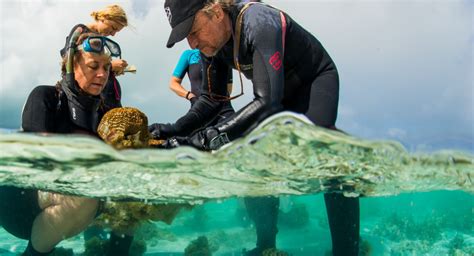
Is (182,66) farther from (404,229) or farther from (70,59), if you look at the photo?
(404,229)

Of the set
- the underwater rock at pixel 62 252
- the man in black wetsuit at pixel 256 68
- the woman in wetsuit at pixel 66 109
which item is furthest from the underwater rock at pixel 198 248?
the man in black wetsuit at pixel 256 68

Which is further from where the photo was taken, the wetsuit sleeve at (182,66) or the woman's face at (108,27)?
the wetsuit sleeve at (182,66)

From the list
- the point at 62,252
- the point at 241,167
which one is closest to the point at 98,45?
the point at 241,167

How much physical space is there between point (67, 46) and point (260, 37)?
2.86 metres

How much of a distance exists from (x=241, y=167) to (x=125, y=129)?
1975mm

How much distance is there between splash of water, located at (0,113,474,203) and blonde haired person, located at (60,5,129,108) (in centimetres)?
125

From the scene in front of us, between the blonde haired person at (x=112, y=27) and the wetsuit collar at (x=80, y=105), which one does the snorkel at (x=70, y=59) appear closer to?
the wetsuit collar at (x=80, y=105)

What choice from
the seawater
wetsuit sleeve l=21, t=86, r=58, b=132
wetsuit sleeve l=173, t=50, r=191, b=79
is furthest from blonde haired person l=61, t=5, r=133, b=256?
wetsuit sleeve l=173, t=50, r=191, b=79

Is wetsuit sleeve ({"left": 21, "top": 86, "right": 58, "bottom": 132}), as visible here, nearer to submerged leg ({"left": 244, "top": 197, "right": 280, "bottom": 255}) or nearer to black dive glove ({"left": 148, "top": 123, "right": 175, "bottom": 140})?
black dive glove ({"left": 148, "top": 123, "right": 175, "bottom": 140})

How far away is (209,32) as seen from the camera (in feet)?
12.5

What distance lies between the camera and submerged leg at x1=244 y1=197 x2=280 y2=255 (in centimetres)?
775

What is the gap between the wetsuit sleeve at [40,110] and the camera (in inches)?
168

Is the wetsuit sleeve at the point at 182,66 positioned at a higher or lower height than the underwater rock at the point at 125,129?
higher

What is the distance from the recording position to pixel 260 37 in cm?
361
